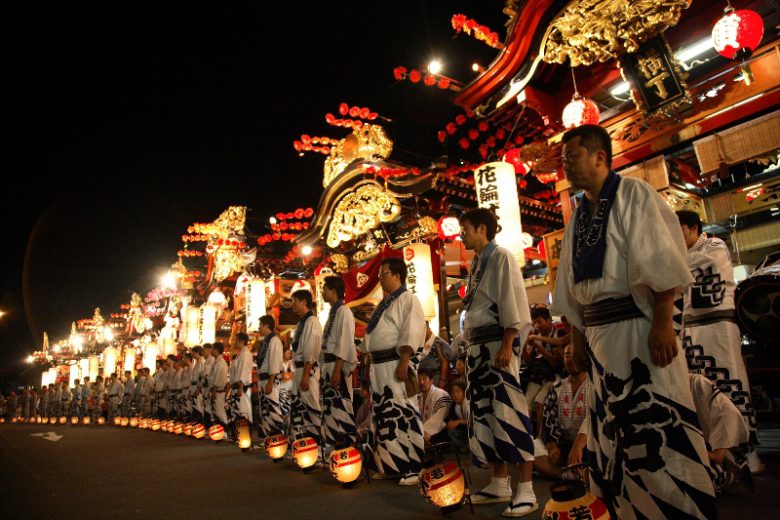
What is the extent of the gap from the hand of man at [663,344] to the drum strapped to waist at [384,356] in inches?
115

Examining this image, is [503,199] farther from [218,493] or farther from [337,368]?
[218,493]

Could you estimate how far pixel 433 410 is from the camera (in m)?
6.50

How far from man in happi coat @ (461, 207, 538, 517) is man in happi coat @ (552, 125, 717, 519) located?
99 cm

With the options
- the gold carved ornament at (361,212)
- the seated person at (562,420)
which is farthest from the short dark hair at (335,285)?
the gold carved ornament at (361,212)

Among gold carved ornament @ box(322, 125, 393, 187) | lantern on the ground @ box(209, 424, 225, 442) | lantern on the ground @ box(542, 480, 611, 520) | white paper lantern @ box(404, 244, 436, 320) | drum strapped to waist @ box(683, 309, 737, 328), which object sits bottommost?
lantern on the ground @ box(209, 424, 225, 442)

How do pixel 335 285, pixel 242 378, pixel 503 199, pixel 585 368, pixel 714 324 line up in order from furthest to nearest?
pixel 242 378 < pixel 503 199 < pixel 335 285 < pixel 714 324 < pixel 585 368

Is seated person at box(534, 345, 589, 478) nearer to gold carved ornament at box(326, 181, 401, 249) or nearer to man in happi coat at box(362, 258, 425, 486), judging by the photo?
man in happi coat at box(362, 258, 425, 486)

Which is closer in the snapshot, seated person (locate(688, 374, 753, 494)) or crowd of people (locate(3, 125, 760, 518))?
crowd of people (locate(3, 125, 760, 518))

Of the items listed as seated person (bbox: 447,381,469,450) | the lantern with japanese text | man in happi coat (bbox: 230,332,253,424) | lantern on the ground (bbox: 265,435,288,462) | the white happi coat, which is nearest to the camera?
the white happi coat

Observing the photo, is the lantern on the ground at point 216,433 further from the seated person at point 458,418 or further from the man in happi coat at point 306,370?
the seated person at point 458,418

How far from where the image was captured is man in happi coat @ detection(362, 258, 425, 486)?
4.78 metres

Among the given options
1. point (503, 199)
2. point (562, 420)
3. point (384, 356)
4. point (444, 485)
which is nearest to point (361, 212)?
point (503, 199)

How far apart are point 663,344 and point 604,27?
20.9ft

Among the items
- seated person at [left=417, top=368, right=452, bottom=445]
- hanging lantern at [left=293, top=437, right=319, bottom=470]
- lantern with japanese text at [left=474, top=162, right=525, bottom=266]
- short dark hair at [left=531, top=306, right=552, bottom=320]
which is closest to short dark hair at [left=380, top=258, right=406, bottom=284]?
seated person at [left=417, top=368, right=452, bottom=445]
